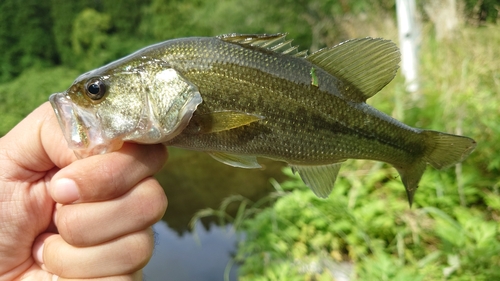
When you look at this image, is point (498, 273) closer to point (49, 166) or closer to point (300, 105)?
point (300, 105)

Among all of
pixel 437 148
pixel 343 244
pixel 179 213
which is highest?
pixel 437 148

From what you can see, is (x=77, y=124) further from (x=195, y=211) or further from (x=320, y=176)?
(x=195, y=211)

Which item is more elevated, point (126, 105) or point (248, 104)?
point (248, 104)

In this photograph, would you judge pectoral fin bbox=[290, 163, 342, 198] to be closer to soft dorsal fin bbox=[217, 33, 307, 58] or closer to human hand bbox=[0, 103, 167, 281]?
soft dorsal fin bbox=[217, 33, 307, 58]

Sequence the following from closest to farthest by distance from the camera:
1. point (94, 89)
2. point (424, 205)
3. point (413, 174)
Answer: point (94, 89) → point (413, 174) → point (424, 205)

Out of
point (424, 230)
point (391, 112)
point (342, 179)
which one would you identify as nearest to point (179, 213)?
point (342, 179)

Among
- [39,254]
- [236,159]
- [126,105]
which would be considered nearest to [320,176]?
[236,159]
